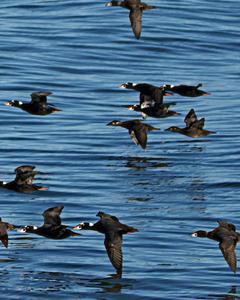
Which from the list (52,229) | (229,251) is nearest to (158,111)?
(52,229)

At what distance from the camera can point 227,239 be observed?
80.7ft

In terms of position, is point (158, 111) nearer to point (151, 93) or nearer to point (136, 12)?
point (151, 93)

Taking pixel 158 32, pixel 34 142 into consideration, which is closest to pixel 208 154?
pixel 34 142

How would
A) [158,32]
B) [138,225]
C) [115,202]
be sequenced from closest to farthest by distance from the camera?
1. [138,225]
2. [115,202]
3. [158,32]

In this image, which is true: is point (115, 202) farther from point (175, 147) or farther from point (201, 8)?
point (201, 8)

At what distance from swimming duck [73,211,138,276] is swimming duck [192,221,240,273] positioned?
1402mm

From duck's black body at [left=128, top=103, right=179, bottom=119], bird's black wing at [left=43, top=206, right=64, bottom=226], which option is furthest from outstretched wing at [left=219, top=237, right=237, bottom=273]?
duck's black body at [left=128, top=103, right=179, bottom=119]

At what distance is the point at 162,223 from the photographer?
1136 inches

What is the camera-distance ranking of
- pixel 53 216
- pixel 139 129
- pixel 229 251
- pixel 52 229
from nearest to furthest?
1. pixel 229 251
2. pixel 52 229
3. pixel 53 216
4. pixel 139 129

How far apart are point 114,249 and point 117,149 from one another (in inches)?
443

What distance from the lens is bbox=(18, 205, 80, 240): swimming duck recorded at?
25469 mm

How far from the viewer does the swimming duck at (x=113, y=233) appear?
24125 millimetres

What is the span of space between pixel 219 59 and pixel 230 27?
3.71 m

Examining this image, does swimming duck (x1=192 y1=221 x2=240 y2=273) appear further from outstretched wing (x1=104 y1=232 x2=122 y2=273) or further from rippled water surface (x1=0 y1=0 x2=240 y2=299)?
outstretched wing (x1=104 y1=232 x2=122 y2=273)
